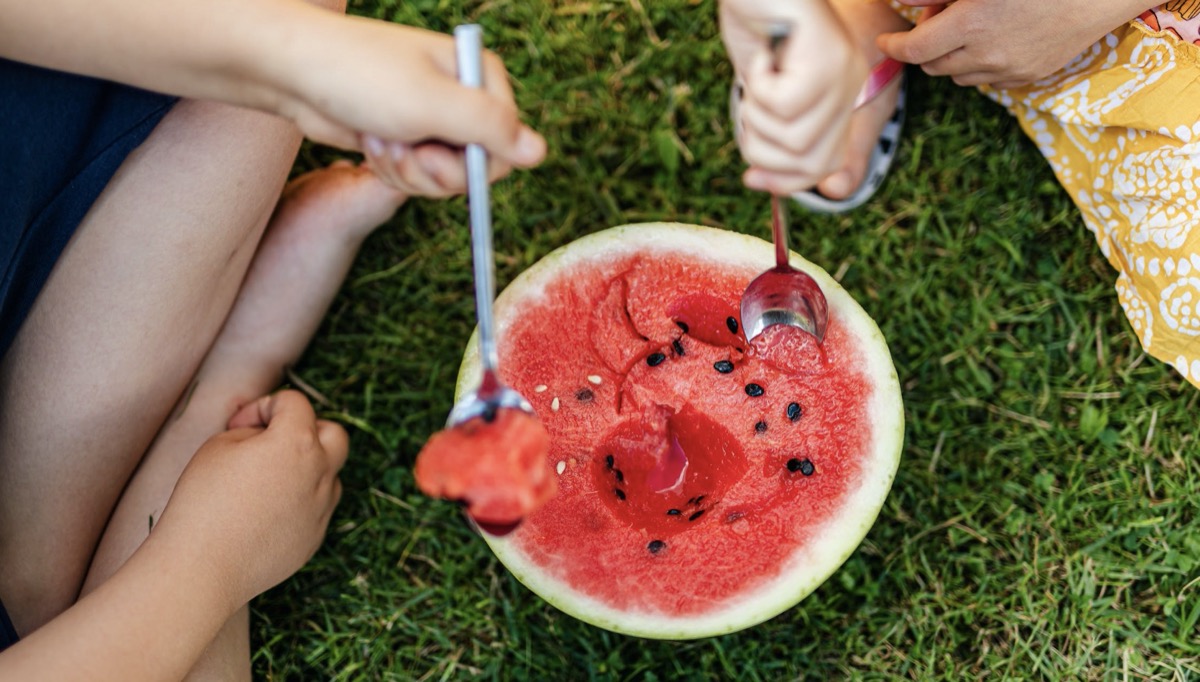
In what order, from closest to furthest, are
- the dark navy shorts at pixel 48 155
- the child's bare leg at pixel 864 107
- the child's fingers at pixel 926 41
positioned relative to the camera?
the dark navy shorts at pixel 48 155 → the child's fingers at pixel 926 41 → the child's bare leg at pixel 864 107

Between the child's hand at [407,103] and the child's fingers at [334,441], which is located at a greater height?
the child's hand at [407,103]

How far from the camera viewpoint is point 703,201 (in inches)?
70.2

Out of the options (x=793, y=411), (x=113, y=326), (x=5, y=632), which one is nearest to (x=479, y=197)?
(x=793, y=411)

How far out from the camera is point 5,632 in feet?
4.43

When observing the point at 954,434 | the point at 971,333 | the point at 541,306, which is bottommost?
the point at 954,434

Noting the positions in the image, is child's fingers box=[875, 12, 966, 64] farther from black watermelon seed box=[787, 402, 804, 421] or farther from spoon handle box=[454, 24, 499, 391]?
spoon handle box=[454, 24, 499, 391]

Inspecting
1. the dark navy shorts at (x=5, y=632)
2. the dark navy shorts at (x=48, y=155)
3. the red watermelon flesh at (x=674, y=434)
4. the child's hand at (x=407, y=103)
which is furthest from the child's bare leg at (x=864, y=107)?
the dark navy shorts at (x=5, y=632)

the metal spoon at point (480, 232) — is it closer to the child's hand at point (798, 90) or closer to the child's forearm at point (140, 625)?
the child's hand at point (798, 90)

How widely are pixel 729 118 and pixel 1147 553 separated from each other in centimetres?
103

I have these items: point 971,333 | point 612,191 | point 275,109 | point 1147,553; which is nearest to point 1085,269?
point 971,333

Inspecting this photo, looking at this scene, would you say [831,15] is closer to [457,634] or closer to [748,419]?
[748,419]

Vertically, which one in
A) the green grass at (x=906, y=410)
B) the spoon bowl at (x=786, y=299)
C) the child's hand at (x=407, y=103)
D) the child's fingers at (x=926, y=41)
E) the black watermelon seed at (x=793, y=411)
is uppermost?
the child's hand at (x=407, y=103)

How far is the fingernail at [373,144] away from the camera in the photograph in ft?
3.52

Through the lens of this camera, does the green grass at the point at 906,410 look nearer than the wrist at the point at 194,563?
No
